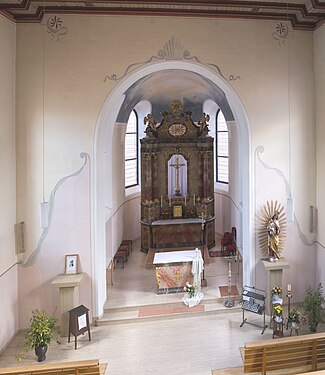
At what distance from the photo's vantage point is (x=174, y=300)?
9305 millimetres

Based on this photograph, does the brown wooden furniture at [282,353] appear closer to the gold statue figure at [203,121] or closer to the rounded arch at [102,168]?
the rounded arch at [102,168]

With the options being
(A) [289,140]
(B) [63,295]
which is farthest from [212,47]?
Answer: (B) [63,295]

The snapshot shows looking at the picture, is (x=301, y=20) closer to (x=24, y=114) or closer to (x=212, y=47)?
(x=212, y=47)

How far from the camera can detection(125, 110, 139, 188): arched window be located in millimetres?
14297

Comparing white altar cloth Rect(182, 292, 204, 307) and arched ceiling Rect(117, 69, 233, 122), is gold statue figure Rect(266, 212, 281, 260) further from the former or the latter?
arched ceiling Rect(117, 69, 233, 122)

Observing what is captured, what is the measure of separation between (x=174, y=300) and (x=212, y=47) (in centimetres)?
672

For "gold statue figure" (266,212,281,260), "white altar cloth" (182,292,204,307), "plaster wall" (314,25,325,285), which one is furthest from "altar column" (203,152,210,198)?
"white altar cloth" (182,292,204,307)

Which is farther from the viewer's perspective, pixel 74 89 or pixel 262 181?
pixel 262 181

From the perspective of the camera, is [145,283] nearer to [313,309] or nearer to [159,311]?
[159,311]

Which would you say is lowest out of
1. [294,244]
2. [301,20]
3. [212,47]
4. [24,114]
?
[294,244]

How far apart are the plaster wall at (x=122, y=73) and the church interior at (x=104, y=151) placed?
3cm

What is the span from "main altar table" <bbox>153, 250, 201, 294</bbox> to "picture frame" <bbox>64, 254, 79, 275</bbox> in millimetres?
2279

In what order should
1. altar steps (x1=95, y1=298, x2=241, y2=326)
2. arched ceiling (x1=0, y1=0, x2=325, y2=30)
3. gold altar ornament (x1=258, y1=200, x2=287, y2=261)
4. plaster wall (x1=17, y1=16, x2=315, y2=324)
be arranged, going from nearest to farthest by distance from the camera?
1. arched ceiling (x1=0, y1=0, x2=325, y2=30)
2. plaster wall (x1=17, y1=16, x2=315, y2=324)
3. altar steps (x1=95, y1=298, x2=241, y2=326)
4. gold altar ornament (x1=258, y1=200, x2=287, y2=261)

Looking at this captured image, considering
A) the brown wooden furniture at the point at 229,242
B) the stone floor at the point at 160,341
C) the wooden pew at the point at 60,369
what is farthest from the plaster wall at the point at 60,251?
the brown wooden furniture at the point at 229,242
